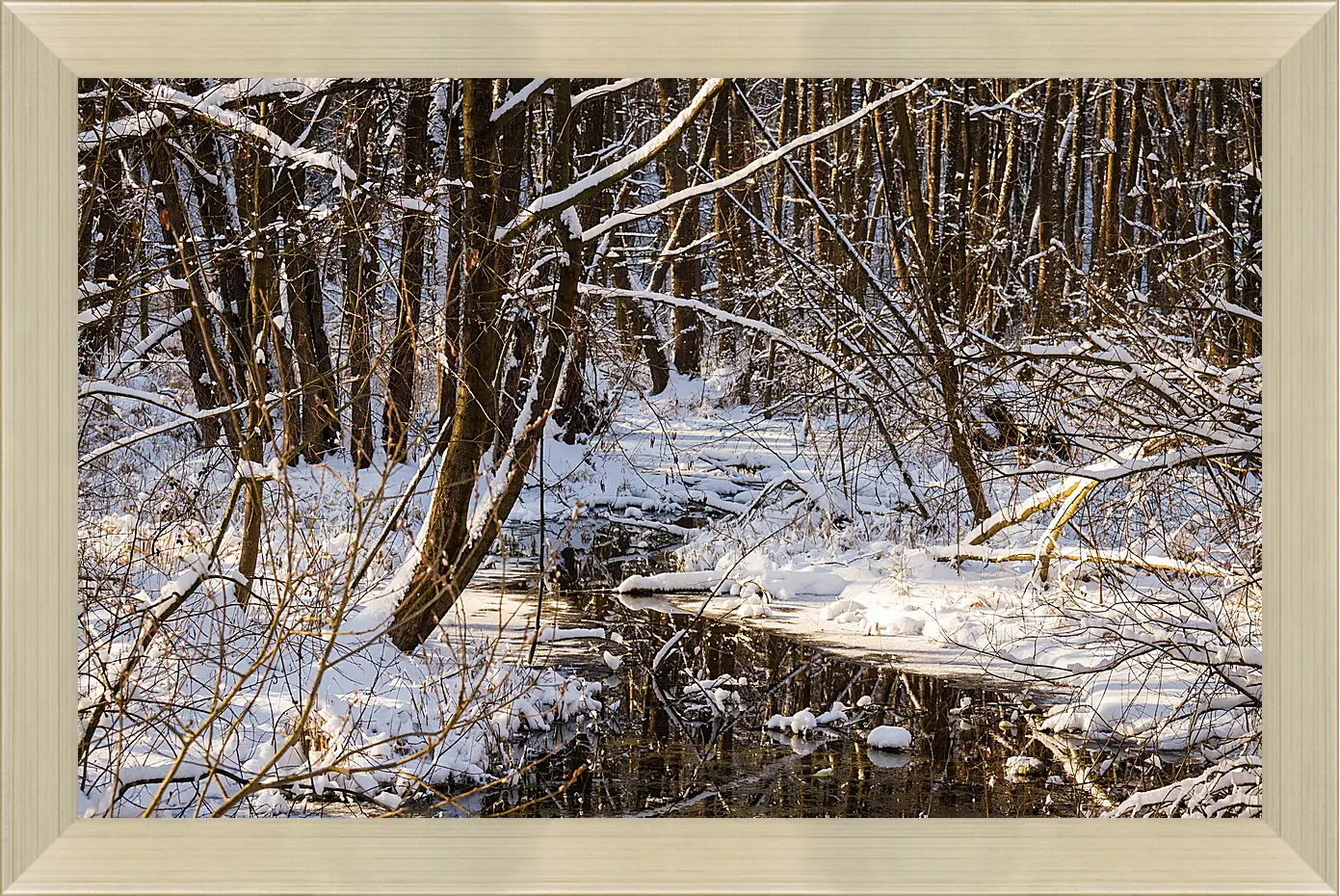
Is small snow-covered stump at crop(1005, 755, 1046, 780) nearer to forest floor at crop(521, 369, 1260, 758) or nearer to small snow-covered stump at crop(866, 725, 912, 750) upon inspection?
forest floor at crop(521, 369, 1260, 758)

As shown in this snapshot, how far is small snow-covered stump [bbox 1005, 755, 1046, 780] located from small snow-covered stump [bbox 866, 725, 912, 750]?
250 mm

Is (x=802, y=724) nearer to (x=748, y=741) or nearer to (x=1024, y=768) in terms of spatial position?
(x=748, y=741)

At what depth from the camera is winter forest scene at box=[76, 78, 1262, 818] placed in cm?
218

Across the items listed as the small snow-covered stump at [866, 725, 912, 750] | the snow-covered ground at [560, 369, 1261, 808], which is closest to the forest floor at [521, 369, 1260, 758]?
the snow-covered ground at [560, 369, 1261, 808]

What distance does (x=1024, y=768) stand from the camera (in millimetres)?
2197

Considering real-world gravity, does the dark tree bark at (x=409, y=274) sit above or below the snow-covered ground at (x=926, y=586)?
above

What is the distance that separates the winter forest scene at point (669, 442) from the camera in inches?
85.7

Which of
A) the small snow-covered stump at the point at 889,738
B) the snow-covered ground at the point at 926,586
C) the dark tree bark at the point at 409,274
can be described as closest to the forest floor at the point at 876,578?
the snow-covered ground at the point at 926,586

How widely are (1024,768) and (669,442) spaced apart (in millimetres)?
→ 1208
